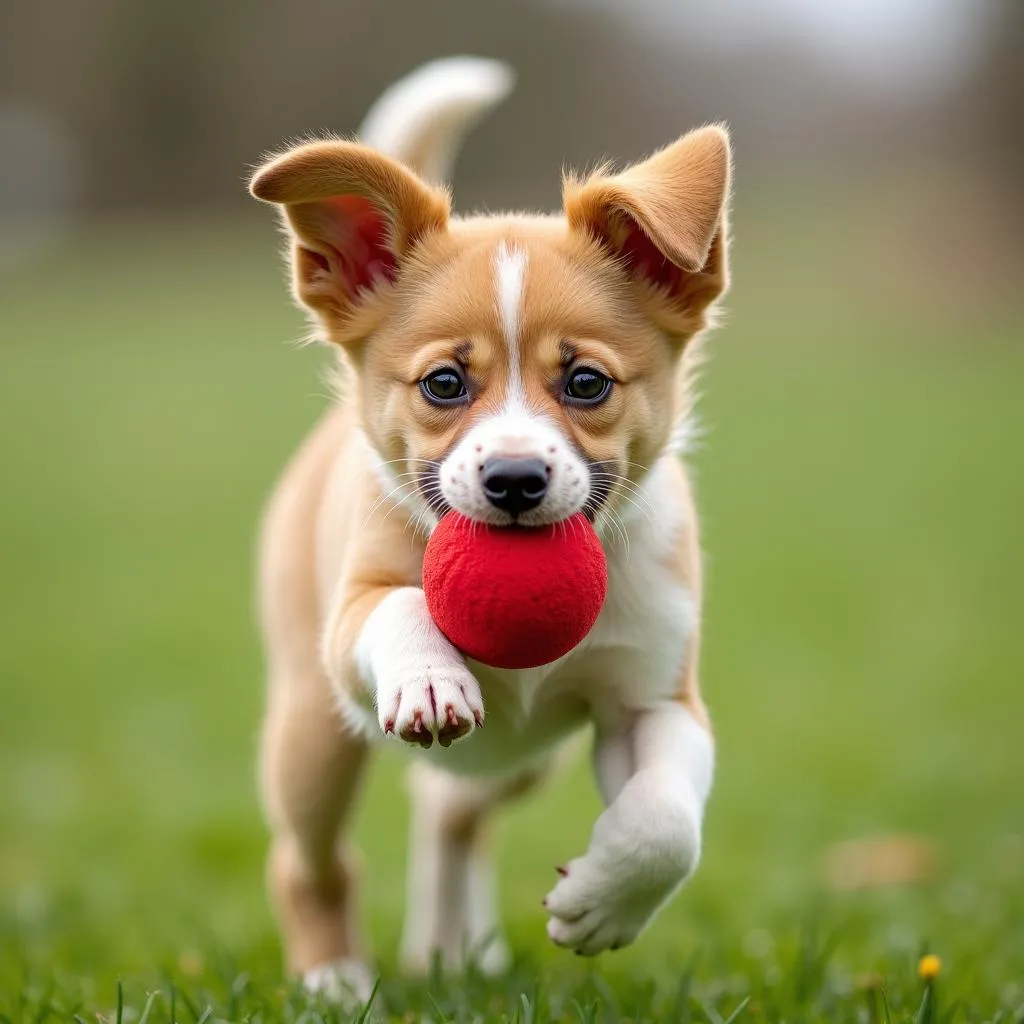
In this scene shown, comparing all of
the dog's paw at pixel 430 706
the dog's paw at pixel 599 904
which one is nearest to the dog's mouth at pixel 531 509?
the dog's paw at pixel 430 706

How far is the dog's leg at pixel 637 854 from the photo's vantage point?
126 inches

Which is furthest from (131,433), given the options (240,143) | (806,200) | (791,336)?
(240,143)

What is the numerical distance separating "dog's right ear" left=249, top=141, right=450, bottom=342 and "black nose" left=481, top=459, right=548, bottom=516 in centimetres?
88

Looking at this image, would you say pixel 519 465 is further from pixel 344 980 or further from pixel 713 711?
pixel 713 711

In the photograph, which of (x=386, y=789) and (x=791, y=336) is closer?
(x=386, y=789)

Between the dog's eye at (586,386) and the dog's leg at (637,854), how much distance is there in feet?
2.60

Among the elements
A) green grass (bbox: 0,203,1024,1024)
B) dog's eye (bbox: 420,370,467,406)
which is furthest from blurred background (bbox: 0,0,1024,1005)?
dog's eye (bbox: 420,370,467,406)

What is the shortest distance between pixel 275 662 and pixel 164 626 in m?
5.22

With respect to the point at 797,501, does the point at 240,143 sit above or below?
below

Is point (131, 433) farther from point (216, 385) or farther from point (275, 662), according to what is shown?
point (275, 662)

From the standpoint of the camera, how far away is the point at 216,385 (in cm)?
2034

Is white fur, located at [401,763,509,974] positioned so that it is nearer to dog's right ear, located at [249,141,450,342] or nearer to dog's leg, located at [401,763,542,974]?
dog's leg, located at [401,763,542,974]

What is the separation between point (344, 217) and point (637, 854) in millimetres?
1779

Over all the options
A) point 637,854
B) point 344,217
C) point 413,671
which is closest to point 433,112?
point 344,217
